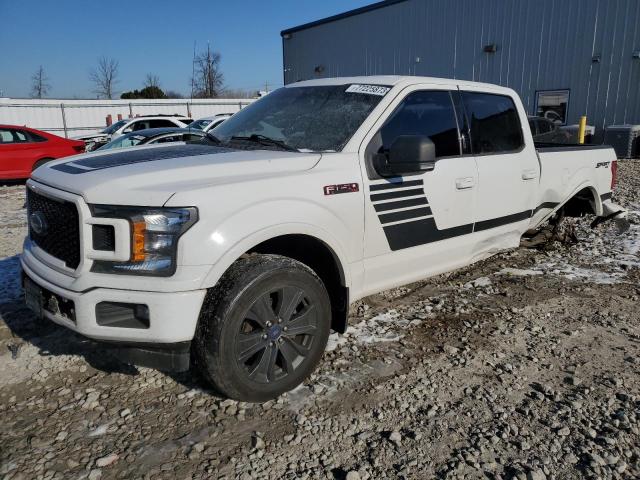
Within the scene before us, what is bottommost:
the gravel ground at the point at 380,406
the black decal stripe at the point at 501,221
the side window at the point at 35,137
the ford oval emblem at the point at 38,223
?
the gravel ground at the point at 380,406

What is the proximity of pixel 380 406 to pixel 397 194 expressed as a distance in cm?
133

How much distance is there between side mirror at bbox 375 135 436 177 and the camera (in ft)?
10.5

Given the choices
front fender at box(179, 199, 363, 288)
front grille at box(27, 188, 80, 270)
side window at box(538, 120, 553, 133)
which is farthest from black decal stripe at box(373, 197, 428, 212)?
side window at box(538, 120, 553, 133)

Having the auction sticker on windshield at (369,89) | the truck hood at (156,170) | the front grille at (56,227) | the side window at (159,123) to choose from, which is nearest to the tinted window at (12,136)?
the side window at (159,123)

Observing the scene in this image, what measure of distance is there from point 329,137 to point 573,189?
10.3 feet

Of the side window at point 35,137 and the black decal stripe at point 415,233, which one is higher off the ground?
the side window at point 35,137

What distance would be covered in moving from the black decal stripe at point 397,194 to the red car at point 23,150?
452 inches

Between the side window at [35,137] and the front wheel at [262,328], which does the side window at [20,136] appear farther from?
the front wheel at [262,328]

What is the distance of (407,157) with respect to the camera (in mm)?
3223

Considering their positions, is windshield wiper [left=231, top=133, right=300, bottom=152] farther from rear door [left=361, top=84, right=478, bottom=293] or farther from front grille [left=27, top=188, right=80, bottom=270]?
front grille [left=27, top=188, right=80, bottom=270]

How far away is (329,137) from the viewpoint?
3.45 metres

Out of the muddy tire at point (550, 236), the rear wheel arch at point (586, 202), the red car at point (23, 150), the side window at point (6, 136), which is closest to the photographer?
the rear wheel arch at point (586, 202)

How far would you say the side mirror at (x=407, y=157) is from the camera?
3209 millimetres

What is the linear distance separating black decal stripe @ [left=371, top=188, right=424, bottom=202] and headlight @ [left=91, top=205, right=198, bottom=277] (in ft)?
4.11
